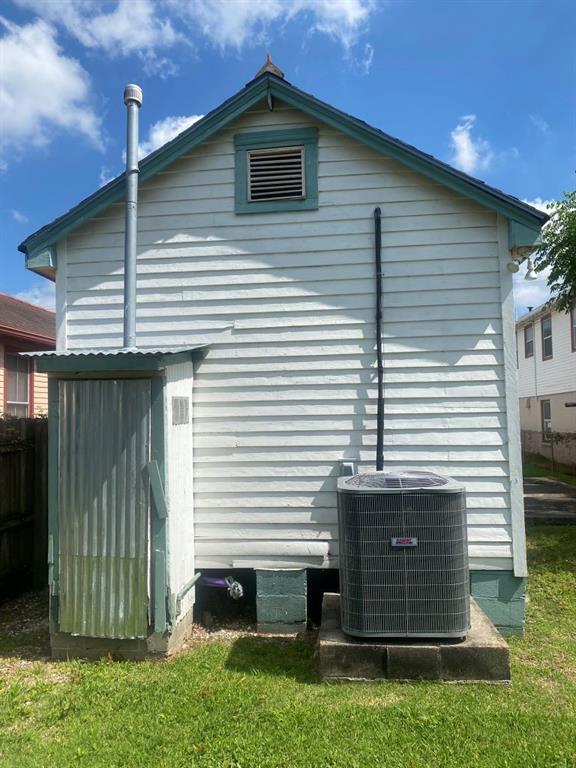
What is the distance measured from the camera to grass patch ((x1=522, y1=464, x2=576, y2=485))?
1527cm

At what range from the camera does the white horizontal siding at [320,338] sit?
4836 millimetres

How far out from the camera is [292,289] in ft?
16.6

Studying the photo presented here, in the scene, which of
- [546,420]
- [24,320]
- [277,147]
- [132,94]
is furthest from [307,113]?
[546,420]

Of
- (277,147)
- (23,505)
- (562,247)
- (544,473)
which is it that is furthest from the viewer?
(544,473)

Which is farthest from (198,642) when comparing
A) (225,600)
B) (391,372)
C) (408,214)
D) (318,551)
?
(408,214)

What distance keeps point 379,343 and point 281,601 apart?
2.55 m

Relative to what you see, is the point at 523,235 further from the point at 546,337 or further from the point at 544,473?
the point at 546,337

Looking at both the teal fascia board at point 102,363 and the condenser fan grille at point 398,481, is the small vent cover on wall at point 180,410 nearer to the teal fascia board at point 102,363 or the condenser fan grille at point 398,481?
the teal fascia board at point 102,363

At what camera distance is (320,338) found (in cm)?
501

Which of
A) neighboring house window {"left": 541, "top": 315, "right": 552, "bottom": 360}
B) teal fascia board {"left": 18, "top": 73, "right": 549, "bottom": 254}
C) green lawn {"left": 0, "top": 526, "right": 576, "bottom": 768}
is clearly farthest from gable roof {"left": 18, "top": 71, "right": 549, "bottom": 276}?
neighboring house window {"left": 541, "top": 315, "right": 552, "bottom": 360}

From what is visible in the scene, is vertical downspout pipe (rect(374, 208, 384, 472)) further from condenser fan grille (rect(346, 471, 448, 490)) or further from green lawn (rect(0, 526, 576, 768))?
green lawn (rect(0, 526, 576, 768))

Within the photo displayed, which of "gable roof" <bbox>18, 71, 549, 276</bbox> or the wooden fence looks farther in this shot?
the wooden fence

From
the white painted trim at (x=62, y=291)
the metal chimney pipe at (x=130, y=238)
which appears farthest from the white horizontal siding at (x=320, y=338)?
the white painted trim at (x=62, y=291)

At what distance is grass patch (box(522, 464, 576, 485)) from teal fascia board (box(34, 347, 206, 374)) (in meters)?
13.9
